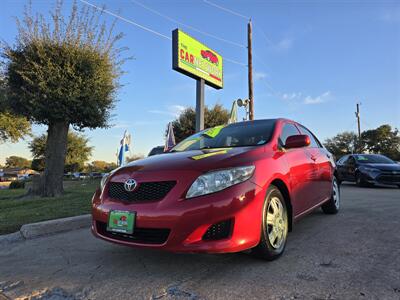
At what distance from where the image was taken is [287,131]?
4289mm

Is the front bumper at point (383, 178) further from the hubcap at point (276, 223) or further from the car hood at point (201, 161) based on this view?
the car hood at point (201, 161)

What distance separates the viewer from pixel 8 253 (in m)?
3.88

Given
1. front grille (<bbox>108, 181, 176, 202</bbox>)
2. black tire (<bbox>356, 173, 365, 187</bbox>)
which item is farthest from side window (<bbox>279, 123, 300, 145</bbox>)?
black tire (<bbox>356, 173, 365, 187</bbox>)

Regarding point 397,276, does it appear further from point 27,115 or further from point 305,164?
point 27,115

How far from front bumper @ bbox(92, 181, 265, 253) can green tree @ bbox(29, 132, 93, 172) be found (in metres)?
40.7

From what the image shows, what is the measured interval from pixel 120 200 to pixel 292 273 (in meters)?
1.65

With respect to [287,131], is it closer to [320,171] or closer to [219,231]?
[320,171]

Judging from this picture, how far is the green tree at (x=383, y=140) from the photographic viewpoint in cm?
5132

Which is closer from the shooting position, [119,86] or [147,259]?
[147,259]

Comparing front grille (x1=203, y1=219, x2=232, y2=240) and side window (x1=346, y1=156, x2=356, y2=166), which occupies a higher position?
side window (x1=346, y1=156, x2=356, y2=166)

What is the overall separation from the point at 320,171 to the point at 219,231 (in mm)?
2620

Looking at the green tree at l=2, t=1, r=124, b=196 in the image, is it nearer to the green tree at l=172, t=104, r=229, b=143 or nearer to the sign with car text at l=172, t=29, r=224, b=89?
the sign with car text at l=172, t=29, r=224, b=89

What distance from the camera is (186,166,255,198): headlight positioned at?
271cm

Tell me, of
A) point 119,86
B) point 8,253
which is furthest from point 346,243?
point 119,86
